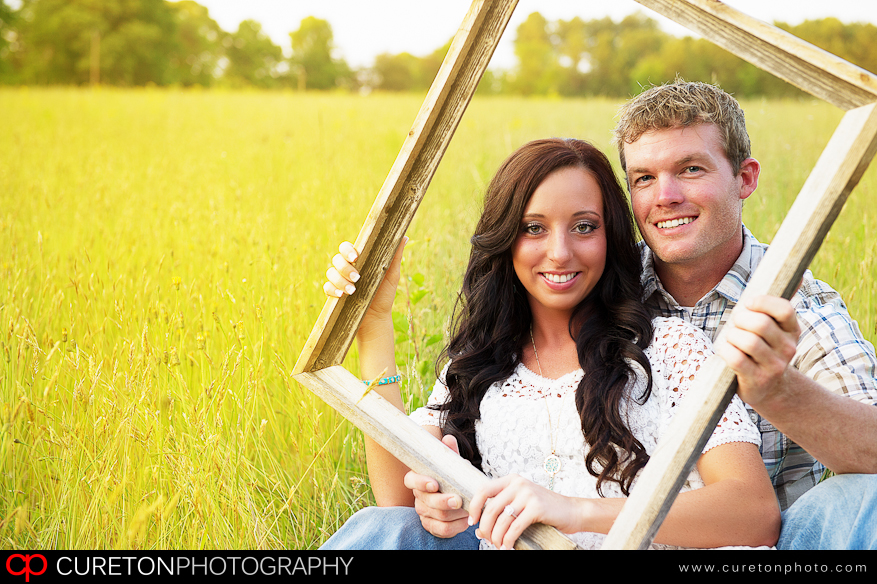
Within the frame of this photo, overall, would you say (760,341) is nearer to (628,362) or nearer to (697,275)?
(628,362)

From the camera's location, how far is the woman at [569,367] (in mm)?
1470

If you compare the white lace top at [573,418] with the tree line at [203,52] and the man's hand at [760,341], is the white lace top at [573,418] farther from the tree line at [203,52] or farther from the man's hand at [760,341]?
the tree line at [203,52]

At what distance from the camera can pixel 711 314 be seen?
2.02 meters

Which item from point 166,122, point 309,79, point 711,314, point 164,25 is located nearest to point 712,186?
point 711,314

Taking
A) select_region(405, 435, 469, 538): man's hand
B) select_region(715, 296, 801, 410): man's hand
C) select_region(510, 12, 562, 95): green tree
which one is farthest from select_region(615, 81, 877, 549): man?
select_region(510, 12, 562, 95): green tree

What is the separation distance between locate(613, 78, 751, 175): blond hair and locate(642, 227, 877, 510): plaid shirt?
0.32 meters

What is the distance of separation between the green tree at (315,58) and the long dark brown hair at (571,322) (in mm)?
21275

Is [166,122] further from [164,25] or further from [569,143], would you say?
[164,25]

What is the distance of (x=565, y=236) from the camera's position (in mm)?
1765

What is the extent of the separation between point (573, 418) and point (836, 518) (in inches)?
25.3

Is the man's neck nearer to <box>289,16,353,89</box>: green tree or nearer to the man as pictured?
the man
